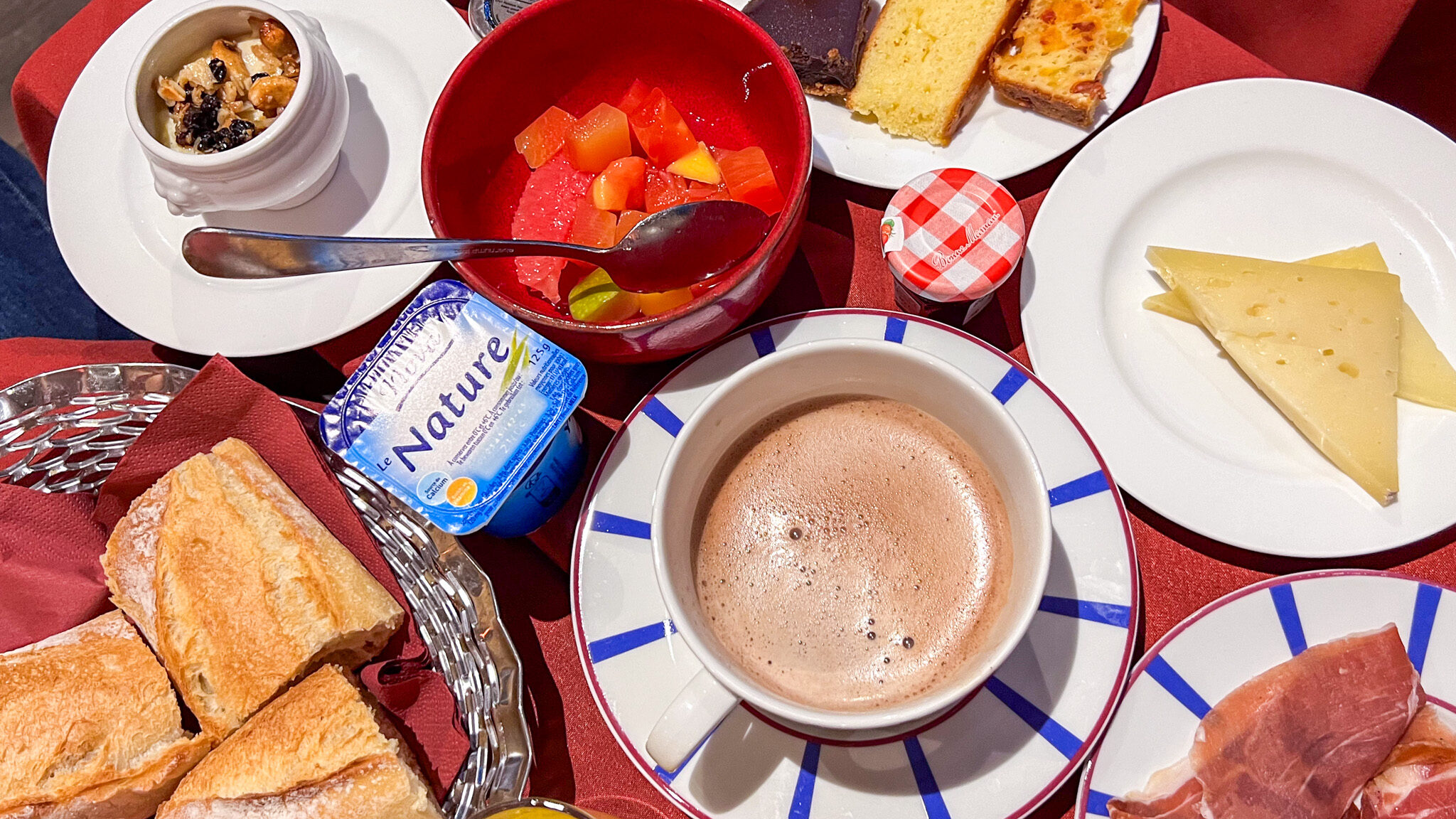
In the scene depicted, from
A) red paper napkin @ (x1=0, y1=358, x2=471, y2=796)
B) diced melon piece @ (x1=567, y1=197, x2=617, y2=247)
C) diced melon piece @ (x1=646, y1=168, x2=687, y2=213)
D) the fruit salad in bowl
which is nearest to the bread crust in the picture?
the fruit salad in bowl

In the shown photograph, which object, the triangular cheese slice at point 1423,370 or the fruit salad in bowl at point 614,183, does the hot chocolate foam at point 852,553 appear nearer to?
the fruit salad in bowl at point 614,183

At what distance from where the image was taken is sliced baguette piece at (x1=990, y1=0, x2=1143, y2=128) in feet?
3.80

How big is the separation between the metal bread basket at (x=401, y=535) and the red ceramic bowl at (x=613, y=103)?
31cm

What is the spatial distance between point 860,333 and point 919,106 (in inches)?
13.8

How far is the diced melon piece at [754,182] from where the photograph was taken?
1.14m

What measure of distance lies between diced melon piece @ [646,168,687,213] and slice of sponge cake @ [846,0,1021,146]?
0.94 feet

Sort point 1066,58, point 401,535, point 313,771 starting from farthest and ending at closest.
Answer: point 1066,58 → point 401,535 → point 313,771

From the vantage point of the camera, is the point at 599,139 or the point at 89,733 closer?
the point at 89,733

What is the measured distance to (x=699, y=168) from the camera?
3.80 feet

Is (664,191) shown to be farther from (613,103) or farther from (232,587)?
(232,587)

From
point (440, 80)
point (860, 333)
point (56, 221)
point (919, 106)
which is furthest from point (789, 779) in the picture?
point (56, 221)

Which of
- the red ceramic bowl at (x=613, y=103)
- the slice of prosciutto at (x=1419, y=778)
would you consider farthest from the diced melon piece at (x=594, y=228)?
the slice of prosciutto at (x=1419, y=778)

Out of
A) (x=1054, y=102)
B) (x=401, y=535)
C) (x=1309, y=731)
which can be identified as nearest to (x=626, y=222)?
(x=401, y=535)

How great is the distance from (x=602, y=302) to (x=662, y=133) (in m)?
0.27
